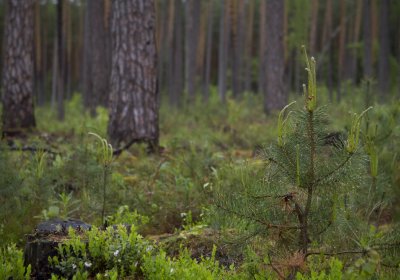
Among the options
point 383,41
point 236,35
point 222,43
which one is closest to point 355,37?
point 383,41

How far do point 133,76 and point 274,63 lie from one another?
24.5ft

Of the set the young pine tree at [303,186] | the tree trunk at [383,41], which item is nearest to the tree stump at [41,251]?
the young pine tree at [303,186]

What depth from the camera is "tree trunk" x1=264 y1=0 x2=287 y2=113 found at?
47.2 ft

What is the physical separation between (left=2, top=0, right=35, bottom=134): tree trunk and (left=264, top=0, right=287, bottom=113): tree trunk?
664cm

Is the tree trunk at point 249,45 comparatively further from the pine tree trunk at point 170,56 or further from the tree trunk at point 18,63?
the tree trunk at point 18,63

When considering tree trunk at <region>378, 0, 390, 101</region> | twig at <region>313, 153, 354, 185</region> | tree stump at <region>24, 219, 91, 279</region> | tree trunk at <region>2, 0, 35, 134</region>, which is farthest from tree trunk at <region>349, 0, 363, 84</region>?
tree stump at <region>24, 219, 91, 279</region>

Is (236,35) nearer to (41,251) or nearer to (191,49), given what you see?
(191,49)

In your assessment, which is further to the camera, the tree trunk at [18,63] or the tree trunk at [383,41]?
the tree trunk at [383,41]

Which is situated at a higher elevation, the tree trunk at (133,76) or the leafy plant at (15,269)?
the tree trunk at (133,76)

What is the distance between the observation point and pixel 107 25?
1942 centimetres

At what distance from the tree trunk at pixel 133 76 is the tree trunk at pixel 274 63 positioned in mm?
7010

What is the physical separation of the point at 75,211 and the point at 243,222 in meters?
2.01

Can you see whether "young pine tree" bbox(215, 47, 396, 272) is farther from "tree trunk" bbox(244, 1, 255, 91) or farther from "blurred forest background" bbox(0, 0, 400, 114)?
"tree trunk" bbox(244, 1, 255, 91)

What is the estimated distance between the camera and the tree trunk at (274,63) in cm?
1438
